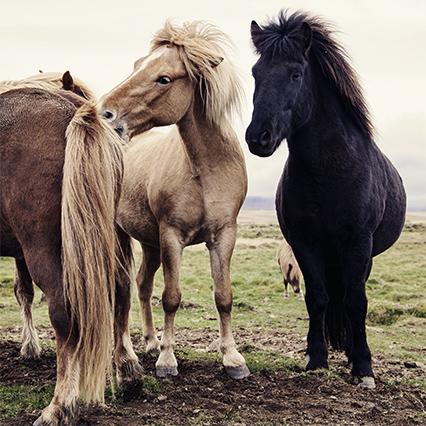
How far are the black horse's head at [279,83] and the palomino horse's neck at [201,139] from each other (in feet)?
2.37

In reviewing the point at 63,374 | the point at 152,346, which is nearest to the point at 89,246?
the point at 63,374

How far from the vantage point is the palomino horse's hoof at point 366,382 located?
17.0 ft

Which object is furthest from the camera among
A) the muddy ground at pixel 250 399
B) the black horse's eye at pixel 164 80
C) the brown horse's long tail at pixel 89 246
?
the black horse's eye at pixel 164 80

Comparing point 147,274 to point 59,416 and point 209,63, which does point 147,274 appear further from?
point 59,416

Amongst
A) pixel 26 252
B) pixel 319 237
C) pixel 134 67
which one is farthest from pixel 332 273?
pixel 26 252

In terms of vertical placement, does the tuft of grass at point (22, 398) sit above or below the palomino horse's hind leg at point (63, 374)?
below

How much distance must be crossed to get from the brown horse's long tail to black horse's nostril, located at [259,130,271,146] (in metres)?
1.22

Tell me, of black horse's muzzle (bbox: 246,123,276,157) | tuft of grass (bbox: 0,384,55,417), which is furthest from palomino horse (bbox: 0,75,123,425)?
black horse's muzzle (bbox: 246,123,276,157)

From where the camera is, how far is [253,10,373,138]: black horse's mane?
5.11 m

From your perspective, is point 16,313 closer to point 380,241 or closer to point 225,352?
point 225,352

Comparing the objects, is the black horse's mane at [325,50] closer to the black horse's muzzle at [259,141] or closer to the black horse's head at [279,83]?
the black horse's head at [279,83]

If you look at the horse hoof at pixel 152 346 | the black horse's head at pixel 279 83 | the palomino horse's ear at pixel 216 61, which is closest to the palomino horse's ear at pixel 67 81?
the palomino horse's ear at pixel 216 61

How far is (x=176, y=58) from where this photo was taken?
5.29m

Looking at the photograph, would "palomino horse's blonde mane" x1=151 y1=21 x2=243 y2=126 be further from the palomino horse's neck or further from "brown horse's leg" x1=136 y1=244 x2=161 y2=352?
"brown horse's leg" x1=136 y1=244 x2=161 y2=352
